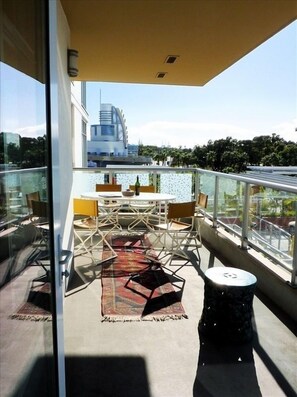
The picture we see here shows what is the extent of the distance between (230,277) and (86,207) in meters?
2.09

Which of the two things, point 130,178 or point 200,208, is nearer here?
point 200,208

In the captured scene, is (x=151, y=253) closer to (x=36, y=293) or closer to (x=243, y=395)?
(x=243, y=395)

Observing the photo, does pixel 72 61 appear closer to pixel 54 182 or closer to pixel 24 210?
pixel 54 182

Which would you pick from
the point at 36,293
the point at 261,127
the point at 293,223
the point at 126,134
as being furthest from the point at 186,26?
the point at 126,134

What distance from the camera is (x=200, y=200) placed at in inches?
204

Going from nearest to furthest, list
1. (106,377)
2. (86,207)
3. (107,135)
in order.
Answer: (106,377) < (86,207) < (107,135)

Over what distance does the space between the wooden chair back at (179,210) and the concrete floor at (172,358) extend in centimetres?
130

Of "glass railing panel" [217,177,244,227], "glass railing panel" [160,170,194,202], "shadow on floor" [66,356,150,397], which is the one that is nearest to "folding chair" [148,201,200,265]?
"glass railing panel" [217,177,244,227]

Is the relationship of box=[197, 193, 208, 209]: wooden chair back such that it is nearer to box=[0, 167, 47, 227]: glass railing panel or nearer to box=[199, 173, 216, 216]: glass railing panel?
box=[199, 173, 216, 216]: glass railing panel

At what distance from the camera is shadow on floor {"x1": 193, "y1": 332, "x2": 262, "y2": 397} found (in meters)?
2.02

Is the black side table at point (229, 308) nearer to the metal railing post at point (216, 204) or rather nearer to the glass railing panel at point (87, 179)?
the metal railing post at point (216, 204)

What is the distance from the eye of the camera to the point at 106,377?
2.12 m

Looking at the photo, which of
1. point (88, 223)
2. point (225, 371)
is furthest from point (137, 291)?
point (88, 223)

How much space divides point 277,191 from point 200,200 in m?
1.78
